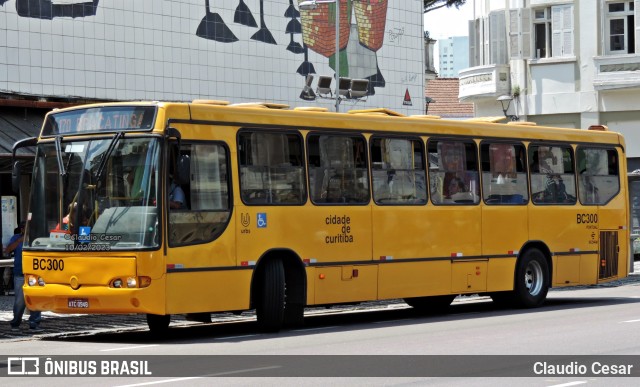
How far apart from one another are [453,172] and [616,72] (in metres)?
22.5

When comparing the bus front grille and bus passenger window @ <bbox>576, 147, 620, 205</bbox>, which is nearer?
bus passenger window @ <bbox>576, 147, 620, 205</bbox>

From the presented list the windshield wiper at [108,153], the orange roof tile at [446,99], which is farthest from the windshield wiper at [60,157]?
the orange roof tile at [446,99]

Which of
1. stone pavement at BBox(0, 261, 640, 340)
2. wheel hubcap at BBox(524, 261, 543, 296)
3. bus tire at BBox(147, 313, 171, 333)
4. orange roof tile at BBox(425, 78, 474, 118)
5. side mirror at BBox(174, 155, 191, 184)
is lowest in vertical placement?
stone pavement at BBox(0, 261, 640, 340)

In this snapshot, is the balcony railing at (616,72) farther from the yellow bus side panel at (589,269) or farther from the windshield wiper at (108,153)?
the windshield wiper at (108,153)

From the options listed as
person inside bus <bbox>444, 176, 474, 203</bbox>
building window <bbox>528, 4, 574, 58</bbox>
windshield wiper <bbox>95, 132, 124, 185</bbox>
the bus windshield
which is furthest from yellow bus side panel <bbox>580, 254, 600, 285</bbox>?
building window <bbox>528, 4, 574, 58</bbox>

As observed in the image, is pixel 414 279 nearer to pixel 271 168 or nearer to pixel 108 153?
pixel 271 168

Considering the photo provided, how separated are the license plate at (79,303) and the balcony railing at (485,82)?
2938cm

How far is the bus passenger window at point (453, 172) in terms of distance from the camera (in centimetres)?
2030

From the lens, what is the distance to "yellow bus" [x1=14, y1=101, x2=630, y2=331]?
639 inches

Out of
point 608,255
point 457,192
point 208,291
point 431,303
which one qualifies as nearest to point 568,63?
point 608,255

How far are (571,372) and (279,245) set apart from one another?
6.22 metres

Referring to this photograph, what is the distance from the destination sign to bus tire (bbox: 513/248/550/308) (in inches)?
315

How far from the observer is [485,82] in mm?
44438

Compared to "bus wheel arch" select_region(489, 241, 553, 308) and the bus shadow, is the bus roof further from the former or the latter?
the bus shadow
